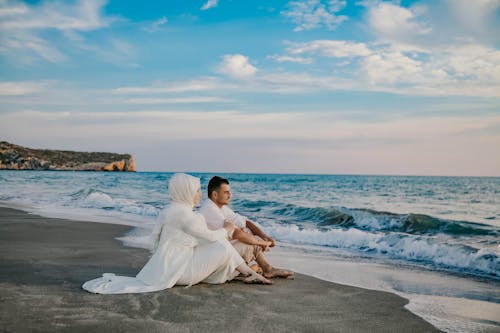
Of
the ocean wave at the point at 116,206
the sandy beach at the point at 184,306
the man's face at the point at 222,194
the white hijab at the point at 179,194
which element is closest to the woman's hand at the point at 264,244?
the sandy beach at the point at 184,306

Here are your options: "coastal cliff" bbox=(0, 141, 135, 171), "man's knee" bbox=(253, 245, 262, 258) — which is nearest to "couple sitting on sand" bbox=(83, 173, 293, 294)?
"man's knee" bbox=(253, 245, 262, 258)

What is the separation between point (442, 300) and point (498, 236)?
8.15 meters

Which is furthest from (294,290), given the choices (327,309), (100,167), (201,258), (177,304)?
(100,167)

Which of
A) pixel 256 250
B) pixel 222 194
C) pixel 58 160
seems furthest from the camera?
pixel 58 160

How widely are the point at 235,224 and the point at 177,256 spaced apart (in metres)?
1.06

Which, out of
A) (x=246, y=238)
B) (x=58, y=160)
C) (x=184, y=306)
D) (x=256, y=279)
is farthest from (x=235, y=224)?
(x=58, y=160)

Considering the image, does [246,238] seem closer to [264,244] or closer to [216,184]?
[264,244]

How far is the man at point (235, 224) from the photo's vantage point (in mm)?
5984

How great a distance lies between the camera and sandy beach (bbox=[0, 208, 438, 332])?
408 centimetres

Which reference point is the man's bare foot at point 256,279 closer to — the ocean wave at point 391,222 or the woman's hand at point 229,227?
the woman's hand at point 229,227

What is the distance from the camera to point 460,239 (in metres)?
11.9

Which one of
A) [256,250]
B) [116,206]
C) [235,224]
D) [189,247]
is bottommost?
[116,206]

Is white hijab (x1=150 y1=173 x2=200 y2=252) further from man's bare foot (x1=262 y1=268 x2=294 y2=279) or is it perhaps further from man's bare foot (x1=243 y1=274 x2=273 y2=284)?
man's bare foot (x1=262 y1=268 x2=294 y2=279)

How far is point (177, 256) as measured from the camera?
5453 mm
